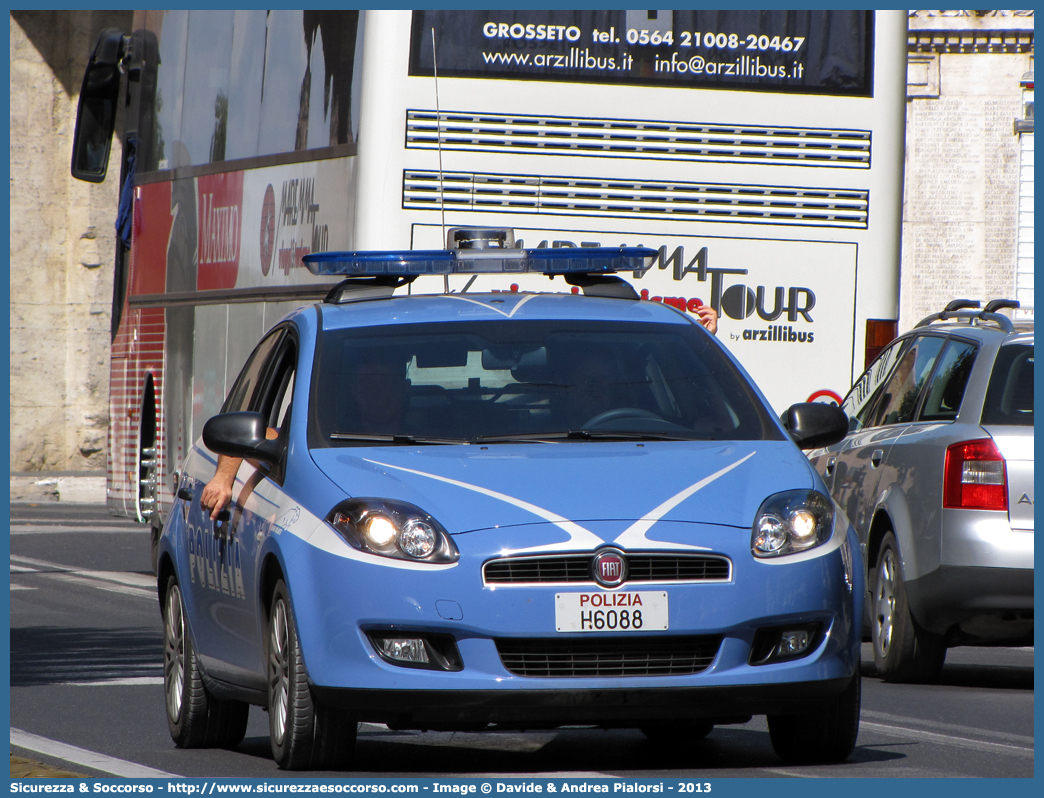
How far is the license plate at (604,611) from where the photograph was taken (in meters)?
5.96

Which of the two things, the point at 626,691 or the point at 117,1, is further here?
the point at 117,1

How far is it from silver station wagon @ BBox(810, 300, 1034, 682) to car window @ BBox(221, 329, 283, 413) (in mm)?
3150

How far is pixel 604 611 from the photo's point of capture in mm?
5961

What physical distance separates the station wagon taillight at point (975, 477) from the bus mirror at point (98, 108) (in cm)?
1025

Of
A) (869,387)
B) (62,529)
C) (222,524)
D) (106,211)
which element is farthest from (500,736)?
(106,211)

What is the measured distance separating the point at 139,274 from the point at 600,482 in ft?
35.9

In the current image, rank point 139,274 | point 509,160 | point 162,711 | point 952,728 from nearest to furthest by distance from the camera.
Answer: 1. point 952,728
2. point 162,711
3. point 509,160
4. point 139,274

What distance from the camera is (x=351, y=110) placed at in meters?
12.5

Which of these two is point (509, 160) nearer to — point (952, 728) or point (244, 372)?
point (244, 372)

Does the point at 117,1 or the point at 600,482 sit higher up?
the point at 117,1

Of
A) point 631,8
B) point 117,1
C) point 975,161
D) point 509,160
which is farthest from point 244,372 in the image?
point 975,161

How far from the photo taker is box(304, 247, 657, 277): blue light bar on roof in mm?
7762

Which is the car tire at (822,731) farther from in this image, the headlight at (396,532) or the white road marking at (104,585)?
the white road marking at (104,585)

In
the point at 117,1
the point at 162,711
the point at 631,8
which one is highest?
the point at 117,1
